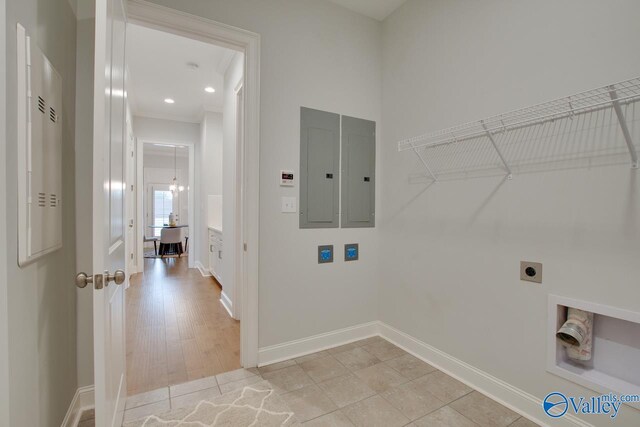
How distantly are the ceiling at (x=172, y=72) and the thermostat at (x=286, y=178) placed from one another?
1876 mm

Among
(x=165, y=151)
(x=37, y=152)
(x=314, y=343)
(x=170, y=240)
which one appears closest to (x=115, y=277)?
(x=37, y=152)

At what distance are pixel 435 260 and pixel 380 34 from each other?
2.13 meters

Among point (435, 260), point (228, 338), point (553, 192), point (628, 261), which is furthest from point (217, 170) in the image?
point (628, 261)

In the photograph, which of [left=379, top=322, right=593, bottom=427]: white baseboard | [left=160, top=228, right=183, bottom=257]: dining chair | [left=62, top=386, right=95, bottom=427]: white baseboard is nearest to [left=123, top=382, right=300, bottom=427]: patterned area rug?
[left=62, top=386, right=95, bottom=427]: white baseboard

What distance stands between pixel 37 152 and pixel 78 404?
1473 mm

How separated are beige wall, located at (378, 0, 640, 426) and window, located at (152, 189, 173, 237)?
9267mm

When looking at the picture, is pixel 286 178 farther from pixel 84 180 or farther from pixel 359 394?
pixel 359 394

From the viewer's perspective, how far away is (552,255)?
1.60 meters

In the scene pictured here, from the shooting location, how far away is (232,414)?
5.57 feet

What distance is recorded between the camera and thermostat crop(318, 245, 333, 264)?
8.13ft

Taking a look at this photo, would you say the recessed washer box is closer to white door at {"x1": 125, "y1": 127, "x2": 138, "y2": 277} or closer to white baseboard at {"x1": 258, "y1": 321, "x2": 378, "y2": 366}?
white baseboard at {"x1": 258, "y1": 321, "x2": 378, "y2": 366}

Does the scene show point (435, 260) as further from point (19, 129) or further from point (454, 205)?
point (19, 129)

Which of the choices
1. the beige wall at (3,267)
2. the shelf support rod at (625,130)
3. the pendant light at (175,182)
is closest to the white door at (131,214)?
the beige wall at (3,267)

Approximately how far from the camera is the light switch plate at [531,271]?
1652 millimetres
